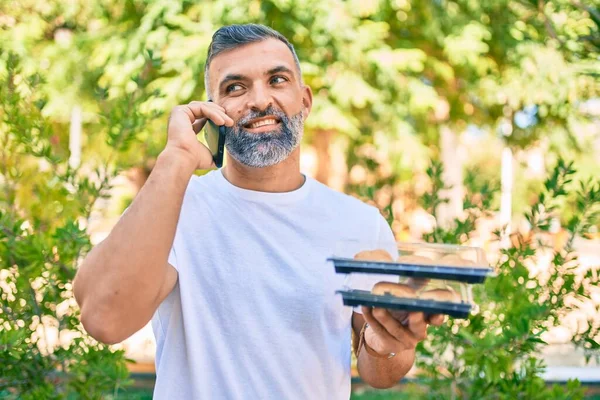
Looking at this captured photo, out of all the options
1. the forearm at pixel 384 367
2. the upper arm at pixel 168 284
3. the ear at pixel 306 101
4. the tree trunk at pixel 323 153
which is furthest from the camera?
the tree trunk at pixel 323 153

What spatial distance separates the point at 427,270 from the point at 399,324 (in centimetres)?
18

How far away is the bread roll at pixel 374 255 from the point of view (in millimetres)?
1541

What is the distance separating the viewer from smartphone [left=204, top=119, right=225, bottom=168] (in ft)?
6.31

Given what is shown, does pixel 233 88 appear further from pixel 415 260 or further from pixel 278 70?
pixel 415 260

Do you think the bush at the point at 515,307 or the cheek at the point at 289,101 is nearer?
the cheek at the point at 289,101

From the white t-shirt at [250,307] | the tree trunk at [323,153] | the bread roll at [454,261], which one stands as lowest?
the tree trunk at [323,153]

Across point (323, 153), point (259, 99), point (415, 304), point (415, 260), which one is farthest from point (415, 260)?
point (323, 153)

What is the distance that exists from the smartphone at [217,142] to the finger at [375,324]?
62cm

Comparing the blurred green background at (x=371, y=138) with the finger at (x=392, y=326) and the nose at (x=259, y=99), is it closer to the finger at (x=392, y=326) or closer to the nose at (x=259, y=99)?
the finger at (x=392, y=326)

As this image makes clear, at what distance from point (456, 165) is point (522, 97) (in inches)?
87.3

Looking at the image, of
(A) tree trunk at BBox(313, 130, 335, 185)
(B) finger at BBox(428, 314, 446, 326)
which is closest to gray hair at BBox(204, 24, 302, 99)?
(B) finger at BBox(428, 314, 446, 326)

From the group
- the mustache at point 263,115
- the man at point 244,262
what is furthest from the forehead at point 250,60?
the mustache at point 263,115

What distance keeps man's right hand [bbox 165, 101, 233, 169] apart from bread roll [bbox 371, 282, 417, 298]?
0.57 meters

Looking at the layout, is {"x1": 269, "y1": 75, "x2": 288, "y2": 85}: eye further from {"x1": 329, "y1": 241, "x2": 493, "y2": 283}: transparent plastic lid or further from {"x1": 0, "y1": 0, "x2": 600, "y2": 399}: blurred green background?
{"x1": 0, "y1": 0, "x2": 600, "y2": 399}: blurred green background
